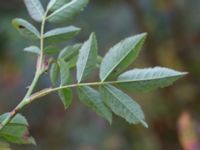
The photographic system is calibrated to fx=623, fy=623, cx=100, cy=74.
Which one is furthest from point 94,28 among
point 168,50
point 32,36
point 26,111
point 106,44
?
point 32,36

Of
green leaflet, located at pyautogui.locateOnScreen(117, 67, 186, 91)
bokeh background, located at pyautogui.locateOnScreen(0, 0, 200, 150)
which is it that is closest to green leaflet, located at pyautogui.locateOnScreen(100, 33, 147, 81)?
green leaflet, located at pyautogui.locateOnScreen(117, 67, 186, 91)

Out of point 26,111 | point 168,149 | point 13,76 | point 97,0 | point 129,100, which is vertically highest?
point 129,100

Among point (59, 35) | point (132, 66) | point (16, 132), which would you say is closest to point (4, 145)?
point (16, 132)

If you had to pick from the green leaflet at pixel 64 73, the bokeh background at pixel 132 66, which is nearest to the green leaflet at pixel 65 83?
the green leaflet at pixel 64 73

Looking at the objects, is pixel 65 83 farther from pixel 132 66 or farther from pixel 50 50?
pixel 132 66

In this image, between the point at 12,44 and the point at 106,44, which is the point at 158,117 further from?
the point at 12,44

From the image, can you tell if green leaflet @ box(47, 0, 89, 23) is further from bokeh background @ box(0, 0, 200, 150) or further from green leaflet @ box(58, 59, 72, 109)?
bokeh background @ box(0, 0, 200, 150)
